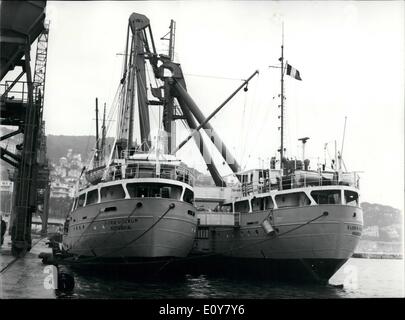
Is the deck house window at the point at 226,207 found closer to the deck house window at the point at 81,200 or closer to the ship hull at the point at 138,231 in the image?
the ship hull at the point at 138,231

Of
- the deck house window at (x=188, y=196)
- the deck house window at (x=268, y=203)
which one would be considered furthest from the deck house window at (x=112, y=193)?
the deck house window at (x=268, y=203)

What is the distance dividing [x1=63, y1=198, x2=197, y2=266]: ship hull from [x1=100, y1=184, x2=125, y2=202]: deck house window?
798 millimetres

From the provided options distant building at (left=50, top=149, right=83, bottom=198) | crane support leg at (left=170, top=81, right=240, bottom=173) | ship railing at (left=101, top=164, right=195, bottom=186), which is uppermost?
crane support leg at (left=170, top=81, right=240, bottom=173)

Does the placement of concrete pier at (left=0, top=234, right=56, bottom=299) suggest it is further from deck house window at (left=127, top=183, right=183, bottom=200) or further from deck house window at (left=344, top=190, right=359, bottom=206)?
deck house window at (left=344, top=190, right=359, bottom=206)

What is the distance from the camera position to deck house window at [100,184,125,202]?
22.3 m

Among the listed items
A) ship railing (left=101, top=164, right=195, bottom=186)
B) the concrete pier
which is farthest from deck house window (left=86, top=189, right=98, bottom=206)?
the concrete pier

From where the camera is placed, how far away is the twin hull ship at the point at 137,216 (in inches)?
813

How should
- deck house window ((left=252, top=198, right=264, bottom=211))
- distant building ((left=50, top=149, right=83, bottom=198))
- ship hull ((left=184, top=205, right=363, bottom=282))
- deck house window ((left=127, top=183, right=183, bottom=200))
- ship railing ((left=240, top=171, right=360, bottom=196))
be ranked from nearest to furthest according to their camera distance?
deck house window ((left=127, top=183, right=183, bottom=200)), ship hull ((left=184, top=205, right=363, bottom=282)), ship railing ((left=240, top=171, right=360, bottom=196)), deck house window ((left=252, top=198, right=264, bottom=211)), distant building ((left=50, top=149, right=83, bottom=198))

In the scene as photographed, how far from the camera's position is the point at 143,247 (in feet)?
67.7

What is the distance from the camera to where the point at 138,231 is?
20.6 meters

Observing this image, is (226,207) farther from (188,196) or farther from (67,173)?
(67,173)

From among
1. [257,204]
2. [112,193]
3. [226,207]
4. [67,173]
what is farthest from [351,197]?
[67,173]
